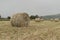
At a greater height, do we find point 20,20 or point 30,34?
point 30,34

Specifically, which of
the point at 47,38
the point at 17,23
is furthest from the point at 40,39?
the point at 17,23

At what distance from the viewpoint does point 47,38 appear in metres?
6.94

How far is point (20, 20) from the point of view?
12766 millimetres

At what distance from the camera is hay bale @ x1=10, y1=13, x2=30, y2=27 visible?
1264cm

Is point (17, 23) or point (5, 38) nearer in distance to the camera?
point (5, 38)

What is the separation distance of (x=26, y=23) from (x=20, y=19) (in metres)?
0.44

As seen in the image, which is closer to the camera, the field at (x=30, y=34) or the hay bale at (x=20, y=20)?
the field at (x=30, y=34)

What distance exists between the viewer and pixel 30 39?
6.68 metres

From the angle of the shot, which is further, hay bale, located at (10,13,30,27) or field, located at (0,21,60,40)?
hay bale, located at (10,13,30,27)

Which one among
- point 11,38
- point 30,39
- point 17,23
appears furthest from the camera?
point 17,23

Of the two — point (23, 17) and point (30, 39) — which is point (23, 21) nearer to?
point (23, 17)

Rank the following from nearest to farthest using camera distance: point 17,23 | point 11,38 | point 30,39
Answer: point 30,39, point 11,38, point 17,23

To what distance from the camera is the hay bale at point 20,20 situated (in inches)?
498

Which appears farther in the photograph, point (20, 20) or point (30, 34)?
point (20, 20)
